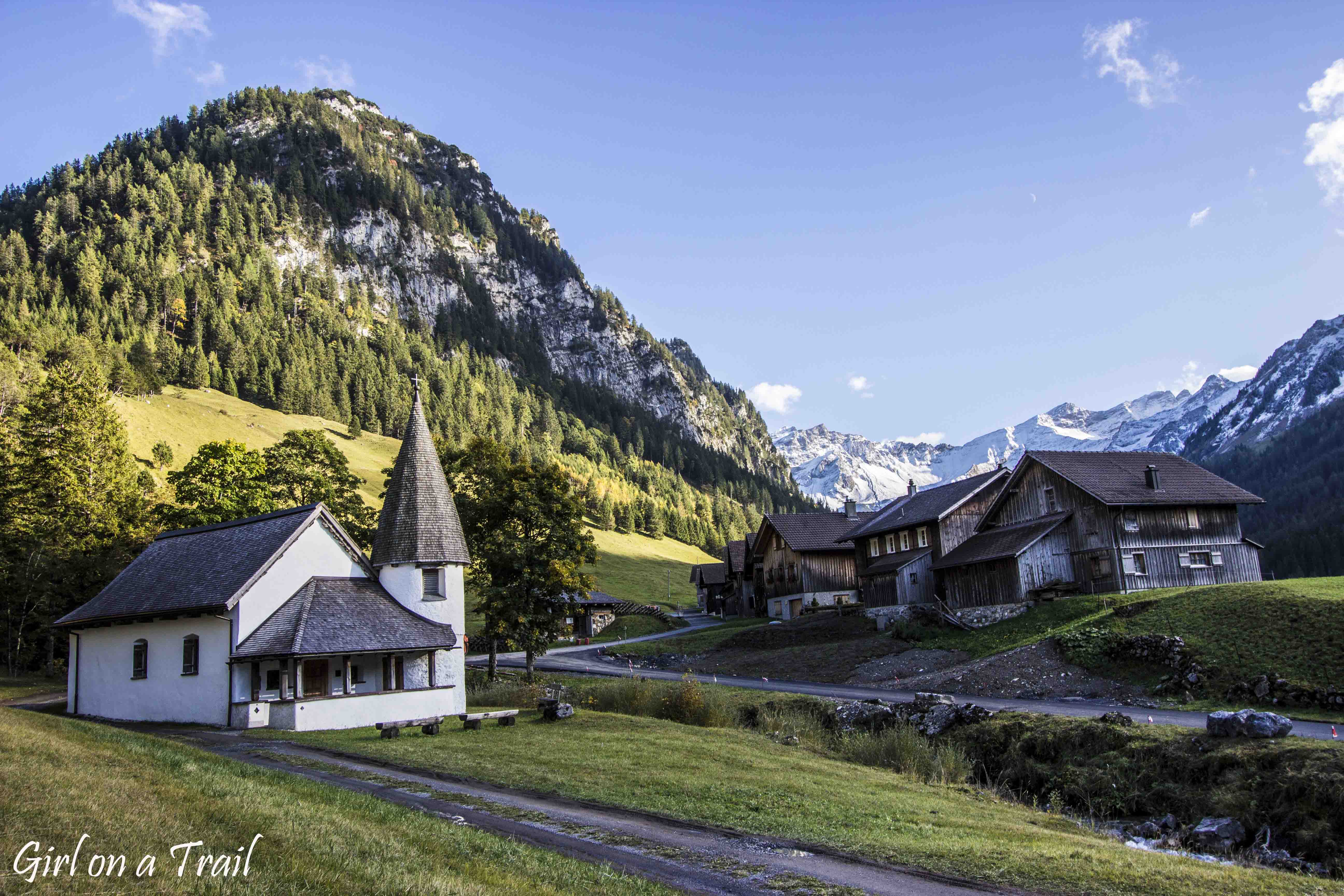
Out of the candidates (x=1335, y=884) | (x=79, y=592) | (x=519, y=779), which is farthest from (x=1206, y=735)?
(x=79, y=592)

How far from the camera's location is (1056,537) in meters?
45.6

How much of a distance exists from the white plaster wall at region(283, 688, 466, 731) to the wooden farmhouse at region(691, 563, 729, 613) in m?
65.8

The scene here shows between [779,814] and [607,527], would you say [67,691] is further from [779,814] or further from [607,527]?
[607,527]

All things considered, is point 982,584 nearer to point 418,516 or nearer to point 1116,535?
point 1116,535

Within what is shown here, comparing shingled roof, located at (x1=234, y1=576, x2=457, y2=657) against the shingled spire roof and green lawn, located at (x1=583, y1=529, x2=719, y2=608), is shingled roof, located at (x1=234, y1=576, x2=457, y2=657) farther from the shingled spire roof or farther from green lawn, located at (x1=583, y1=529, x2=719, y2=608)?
green lawn, located at (x1=583, y1=529, x2=719, y2=608)

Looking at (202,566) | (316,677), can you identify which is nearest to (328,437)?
(202,566)

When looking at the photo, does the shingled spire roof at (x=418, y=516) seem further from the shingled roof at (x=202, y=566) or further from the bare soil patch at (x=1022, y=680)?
the bare soil patch at (x=1022, y=680)

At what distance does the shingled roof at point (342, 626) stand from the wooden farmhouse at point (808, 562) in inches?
1558

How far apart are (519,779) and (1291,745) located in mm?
16165

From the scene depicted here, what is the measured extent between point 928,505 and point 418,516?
38.0 meters

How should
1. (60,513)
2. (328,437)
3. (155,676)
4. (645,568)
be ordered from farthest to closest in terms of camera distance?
(645,568) < (328,437) < (60,513) < (155,676)

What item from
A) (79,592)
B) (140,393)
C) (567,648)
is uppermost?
(140,393)

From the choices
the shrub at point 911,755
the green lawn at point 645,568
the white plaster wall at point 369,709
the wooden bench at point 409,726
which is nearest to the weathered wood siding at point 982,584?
the shrub at point 911,755

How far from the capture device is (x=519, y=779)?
1648 cm
